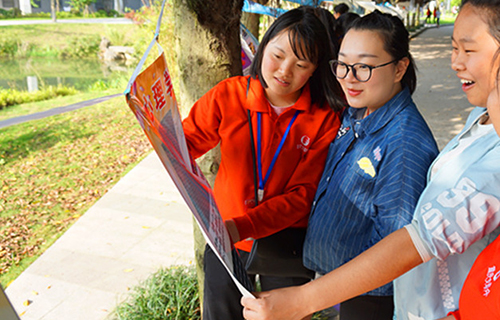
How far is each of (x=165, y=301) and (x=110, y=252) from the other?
1341 millimetres

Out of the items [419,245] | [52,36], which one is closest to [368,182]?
[419,245]

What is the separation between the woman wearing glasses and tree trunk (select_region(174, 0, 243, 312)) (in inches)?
28.9

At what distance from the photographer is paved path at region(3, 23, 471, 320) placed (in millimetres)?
3326

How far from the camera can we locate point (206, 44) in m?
2.13

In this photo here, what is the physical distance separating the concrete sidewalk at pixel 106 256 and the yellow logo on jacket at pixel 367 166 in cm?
240

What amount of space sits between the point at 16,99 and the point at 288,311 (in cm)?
1109

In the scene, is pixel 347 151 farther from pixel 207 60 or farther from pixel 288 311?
pixel 207 60

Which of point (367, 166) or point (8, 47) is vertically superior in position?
point (367, 166)

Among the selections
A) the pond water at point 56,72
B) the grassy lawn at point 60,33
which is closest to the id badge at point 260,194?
the pond water at point 56,72

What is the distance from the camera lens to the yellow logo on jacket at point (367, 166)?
55.6 inches

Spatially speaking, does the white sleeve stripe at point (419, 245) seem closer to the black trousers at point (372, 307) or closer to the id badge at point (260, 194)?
the black trousers at point (372, 307)

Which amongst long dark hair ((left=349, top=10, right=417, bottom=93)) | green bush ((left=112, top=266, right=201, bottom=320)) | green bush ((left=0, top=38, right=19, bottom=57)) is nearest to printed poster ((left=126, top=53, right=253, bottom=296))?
A: long dark hair ((left=349, top=10, right=417, bottom=93))

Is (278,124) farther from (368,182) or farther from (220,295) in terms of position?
(220,295)

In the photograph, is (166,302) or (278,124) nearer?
(278,124)
